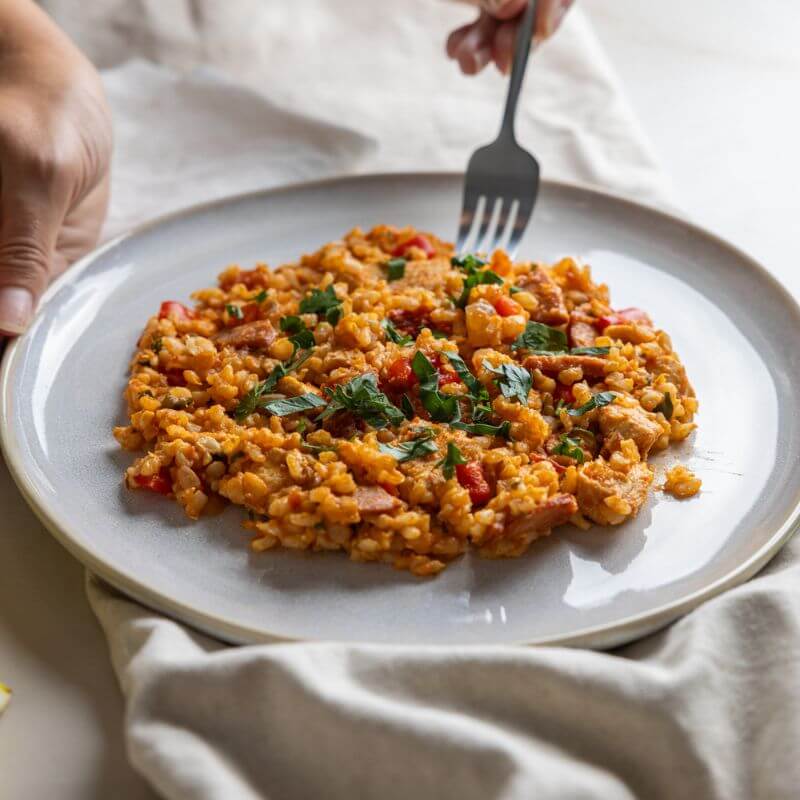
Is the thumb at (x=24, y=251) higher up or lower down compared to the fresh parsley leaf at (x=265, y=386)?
lower down

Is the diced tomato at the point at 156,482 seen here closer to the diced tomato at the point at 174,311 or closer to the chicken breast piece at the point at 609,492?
the diced tomato at the point at 174,311

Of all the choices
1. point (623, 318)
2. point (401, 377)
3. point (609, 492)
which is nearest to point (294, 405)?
point (401, 377)

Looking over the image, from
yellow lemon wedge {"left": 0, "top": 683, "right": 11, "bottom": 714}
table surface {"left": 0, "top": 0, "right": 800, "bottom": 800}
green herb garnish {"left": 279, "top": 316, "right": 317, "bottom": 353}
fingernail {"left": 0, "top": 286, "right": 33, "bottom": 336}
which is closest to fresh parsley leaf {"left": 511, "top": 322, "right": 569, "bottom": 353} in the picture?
green herb garnish {"left": 279, "top": 316, "right": 317, "bottom": 353}

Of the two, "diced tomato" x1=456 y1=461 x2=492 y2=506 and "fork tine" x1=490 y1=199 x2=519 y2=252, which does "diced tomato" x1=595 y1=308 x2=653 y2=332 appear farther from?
"diced tomato" x1=456 y1=461 x2=492 y2=506

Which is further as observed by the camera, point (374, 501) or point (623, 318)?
point (623, 318)

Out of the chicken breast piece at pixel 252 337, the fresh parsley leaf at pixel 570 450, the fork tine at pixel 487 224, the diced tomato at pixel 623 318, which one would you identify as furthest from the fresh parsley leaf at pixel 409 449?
the fork tine at pixel 487 224

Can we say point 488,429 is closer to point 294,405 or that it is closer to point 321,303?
point 294,405
